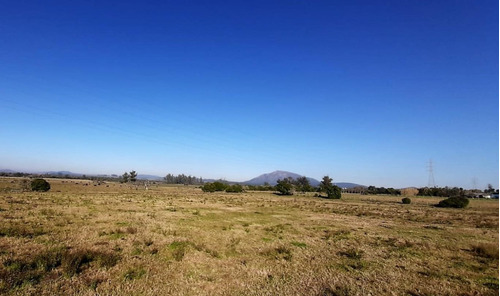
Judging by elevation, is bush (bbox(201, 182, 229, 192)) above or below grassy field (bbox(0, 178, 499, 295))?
above

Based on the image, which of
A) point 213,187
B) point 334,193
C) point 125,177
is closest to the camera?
point 334,193

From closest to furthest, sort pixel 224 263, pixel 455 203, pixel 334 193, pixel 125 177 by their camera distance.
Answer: pixel 224 263 → pixel 455 203 → pixel 334 193 → pixel 125 177

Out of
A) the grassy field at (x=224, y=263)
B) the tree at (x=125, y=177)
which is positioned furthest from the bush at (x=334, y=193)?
the tree at (x=125, y=177)

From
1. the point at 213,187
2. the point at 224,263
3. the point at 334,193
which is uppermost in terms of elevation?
the point at 334,193

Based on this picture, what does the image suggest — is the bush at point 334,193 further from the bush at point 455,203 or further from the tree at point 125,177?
the tree at point 125,177

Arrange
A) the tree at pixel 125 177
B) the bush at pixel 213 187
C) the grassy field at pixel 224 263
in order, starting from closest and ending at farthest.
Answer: the grassy field at pixel 224 263
the bush at pixel 213 187
the tree at pixel 125 177

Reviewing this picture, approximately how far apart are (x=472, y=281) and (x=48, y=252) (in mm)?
17832

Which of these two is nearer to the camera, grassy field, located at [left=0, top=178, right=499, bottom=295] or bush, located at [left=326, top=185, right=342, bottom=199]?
grassy field, located at [left=0, top=178, right=499, bottom=295]

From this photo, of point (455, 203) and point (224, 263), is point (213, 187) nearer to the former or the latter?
point (455, 203)

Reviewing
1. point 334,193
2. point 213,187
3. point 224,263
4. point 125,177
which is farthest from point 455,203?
point 125,177

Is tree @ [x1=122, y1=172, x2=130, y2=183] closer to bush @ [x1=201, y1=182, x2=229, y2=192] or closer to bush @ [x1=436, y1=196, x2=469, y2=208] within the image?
bush @ [x1=201, y1=182, x2=229, y2=192]

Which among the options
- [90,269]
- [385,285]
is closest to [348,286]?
[385,285]

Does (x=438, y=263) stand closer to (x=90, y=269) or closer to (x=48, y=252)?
(x=90, y=269)

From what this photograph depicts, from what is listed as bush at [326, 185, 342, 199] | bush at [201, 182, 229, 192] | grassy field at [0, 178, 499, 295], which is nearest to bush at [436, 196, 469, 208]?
bush at [326, 185, 342, 199]
